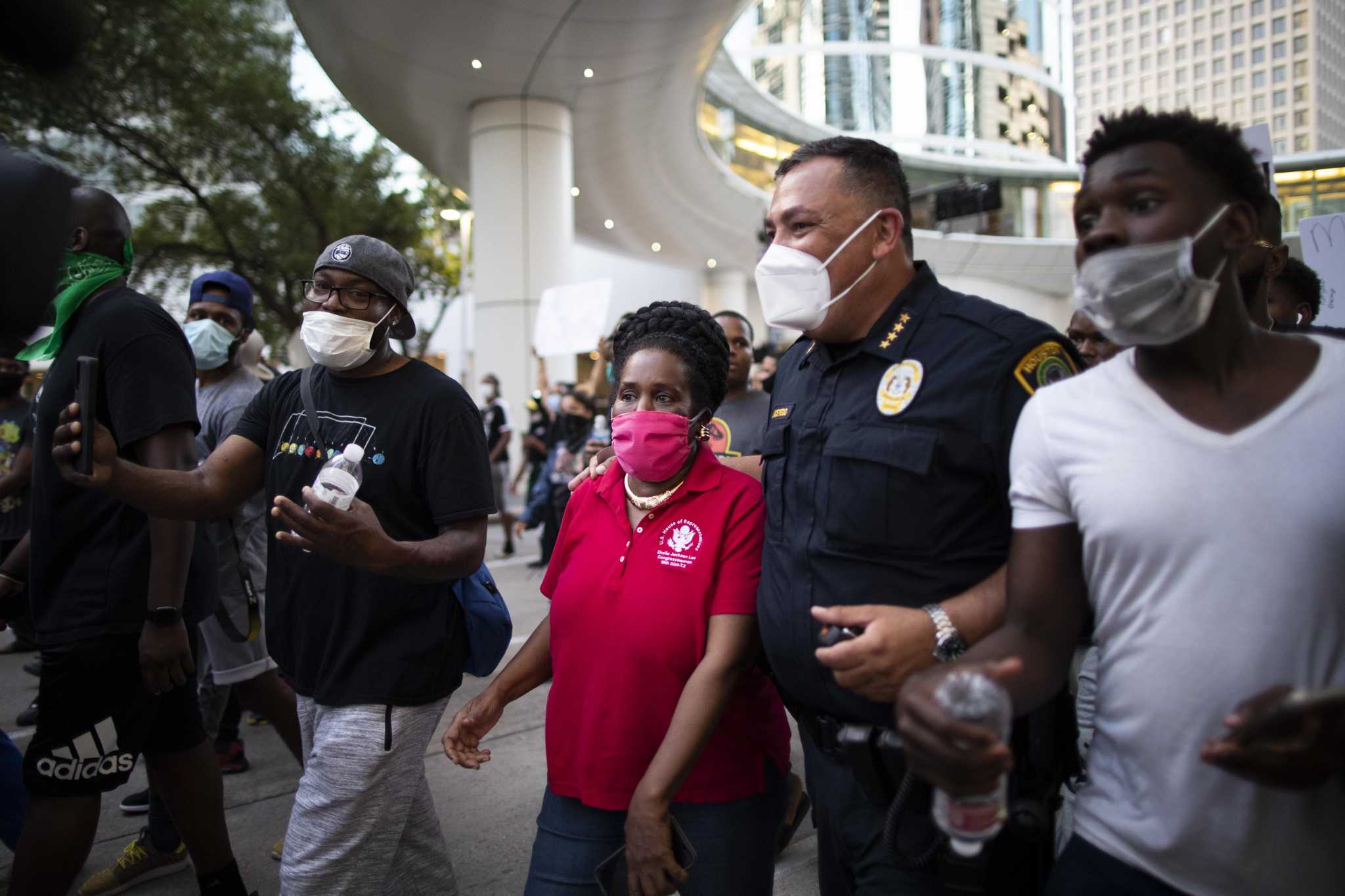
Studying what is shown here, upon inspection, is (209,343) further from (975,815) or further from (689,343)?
(975,815)

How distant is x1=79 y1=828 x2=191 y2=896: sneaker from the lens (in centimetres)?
333

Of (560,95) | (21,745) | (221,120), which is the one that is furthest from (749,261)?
(21,745)

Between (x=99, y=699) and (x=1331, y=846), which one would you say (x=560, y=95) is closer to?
(x=99, y=699)

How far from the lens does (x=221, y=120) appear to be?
1546cm

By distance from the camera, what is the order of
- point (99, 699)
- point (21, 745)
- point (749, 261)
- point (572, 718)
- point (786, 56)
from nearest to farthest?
1. point (572, 718)
2. point (99, 699)
3. point (21, 745)
4. point (749, 261)
5. point (786, 56)

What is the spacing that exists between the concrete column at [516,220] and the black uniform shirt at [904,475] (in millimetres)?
14394

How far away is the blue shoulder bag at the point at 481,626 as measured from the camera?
2.73m

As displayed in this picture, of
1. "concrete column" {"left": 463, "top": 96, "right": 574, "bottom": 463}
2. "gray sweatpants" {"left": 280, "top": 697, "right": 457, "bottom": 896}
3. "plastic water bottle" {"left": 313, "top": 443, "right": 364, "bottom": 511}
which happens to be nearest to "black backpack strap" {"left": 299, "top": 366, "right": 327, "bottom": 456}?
"plastic water bottle" {"left": 313, "top": 443, "right": 364, "bottom": 511}

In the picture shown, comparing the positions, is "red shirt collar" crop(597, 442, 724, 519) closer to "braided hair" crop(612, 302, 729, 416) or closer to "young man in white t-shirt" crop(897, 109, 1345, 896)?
"braided hair" crop(612, 302, 729, 416)

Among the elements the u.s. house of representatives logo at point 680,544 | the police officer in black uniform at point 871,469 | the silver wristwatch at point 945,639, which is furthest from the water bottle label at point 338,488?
the silver wristwatch at point 945,639

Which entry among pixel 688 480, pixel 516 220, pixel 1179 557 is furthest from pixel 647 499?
pixel 516 220

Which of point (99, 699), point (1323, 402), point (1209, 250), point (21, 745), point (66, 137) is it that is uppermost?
point (66, 137)

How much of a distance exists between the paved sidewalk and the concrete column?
36.5 feet

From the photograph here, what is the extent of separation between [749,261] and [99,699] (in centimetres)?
3217
